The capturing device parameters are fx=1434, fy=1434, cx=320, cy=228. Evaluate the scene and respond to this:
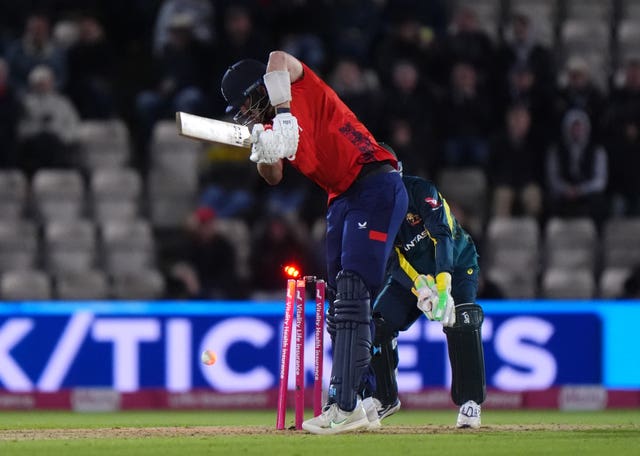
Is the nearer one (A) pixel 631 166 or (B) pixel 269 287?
(B) pixel 269 287

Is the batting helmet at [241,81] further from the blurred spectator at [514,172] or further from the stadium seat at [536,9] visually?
the stadium seat at [536,9]

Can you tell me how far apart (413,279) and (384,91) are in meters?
7.51

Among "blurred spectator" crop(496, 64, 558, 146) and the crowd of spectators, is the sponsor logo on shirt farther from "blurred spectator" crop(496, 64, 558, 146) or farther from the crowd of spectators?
"blurred spectator" crop(496, 64, 558, 146)

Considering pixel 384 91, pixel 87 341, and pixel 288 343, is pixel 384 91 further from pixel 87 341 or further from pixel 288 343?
pixel 288 343

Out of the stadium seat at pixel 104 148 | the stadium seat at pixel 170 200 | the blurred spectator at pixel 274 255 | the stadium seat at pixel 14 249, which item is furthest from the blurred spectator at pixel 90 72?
the blurred spectator at pixel 274 255

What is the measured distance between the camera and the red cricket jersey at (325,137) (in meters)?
8.41

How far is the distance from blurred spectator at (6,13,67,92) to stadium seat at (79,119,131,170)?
2.58ft

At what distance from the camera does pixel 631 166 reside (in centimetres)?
1603

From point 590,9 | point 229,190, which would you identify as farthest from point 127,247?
point 590,9

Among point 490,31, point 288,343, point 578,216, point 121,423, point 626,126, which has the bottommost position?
point 121,423

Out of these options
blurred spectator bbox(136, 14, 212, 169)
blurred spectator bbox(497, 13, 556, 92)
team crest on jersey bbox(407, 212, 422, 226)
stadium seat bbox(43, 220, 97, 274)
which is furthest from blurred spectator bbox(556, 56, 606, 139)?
team crest on jersey bbox(407, 212, 422, 226)

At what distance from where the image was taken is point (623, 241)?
15.7 metres

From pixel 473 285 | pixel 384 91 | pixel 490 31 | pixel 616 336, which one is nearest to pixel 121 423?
pixel 473 285

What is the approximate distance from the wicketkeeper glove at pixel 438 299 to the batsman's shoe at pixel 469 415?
77 centimetres
